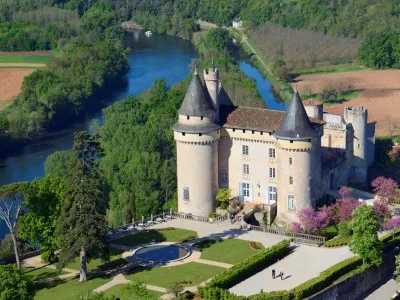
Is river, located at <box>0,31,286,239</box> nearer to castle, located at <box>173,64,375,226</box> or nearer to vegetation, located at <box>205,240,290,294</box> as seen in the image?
castle, located at <box>173,64,375,226</box>

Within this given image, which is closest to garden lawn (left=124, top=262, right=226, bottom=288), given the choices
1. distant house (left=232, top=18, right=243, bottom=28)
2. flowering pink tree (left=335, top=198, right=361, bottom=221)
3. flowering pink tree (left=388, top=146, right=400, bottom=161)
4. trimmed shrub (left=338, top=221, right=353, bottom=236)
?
trimmed shrub (left=338, top=221, right=353, bottom=236)

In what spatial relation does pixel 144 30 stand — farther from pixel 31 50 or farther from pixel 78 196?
pixel 78 196

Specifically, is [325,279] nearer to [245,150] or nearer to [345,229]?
[345,229]

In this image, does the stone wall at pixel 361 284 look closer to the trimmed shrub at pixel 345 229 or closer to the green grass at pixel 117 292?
the trimmed shrub at pixel 345 229

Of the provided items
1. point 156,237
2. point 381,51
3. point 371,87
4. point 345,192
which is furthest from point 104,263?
point 381,51

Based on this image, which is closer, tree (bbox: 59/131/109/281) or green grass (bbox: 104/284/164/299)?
green grass (bbox: 104/284/164/299)

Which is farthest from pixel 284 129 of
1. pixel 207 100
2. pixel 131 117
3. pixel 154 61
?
pixel 154 61
